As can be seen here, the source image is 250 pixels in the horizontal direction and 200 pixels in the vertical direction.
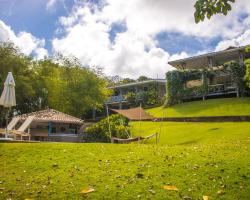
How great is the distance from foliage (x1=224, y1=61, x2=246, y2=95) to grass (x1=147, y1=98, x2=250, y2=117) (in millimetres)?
2229

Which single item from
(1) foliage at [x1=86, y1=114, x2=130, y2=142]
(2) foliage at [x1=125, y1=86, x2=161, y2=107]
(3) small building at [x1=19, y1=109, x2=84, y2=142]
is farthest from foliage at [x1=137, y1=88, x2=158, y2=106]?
(1) foliage at [x1=86, y1=114, x2=130, y2=142]

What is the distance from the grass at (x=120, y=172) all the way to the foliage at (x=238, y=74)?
33191 mm

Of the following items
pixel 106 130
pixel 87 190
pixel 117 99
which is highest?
pixel 117 99

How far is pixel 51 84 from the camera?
4169 centimetres

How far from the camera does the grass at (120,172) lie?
6969 mm

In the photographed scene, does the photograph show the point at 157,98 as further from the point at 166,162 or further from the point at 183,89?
the point at 166,162

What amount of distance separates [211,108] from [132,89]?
85.9 ft

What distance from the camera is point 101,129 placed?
78.5 feet

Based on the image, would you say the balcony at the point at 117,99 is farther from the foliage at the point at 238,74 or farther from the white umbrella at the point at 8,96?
the white umbrella at the point at 8,96

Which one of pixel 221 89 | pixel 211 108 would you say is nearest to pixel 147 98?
pixel 221 89

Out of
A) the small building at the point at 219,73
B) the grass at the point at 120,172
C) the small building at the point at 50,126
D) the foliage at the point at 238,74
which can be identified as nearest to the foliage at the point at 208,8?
the grass at the point at 120,172

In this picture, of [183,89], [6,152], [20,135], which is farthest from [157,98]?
[6,152]

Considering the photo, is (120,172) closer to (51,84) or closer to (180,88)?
(51,84)

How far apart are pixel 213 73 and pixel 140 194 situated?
4325 centimetres
